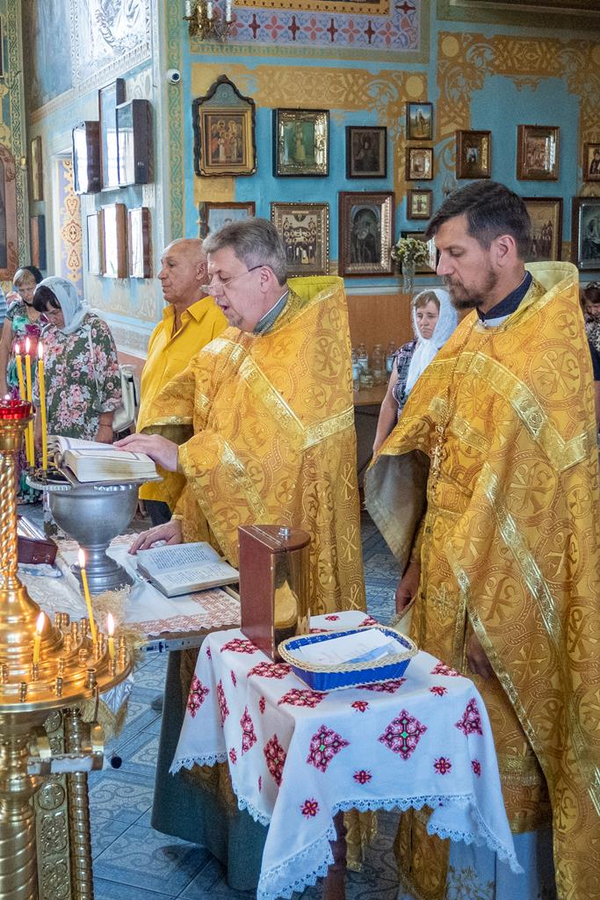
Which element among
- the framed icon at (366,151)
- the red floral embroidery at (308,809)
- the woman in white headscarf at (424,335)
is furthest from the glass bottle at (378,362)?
the red floral embroidery at (308,809)

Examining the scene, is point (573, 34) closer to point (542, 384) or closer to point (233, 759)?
point (542, 384)

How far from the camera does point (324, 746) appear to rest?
1.93 m

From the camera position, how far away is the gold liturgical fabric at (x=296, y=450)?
310 centimetres

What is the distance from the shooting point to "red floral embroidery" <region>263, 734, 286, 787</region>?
6.44 ft

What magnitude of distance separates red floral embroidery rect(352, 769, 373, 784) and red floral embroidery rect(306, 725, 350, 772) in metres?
0.07

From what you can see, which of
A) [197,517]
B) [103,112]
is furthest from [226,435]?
[103,112]

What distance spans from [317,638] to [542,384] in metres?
0.91

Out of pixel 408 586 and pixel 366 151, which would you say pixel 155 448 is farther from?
pixel 366 151

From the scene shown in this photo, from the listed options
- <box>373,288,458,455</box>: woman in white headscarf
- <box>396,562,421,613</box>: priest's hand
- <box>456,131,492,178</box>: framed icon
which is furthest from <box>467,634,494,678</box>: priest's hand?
<box>456,131,492,178</box>: framed icon

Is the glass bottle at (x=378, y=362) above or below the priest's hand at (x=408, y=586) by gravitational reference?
above

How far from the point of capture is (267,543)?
2.18m

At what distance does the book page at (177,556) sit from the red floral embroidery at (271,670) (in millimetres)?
794

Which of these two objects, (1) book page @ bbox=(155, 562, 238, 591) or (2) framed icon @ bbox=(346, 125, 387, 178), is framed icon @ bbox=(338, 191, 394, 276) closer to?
(2) framed icon @ bbox=(346, 125, 387, 178)

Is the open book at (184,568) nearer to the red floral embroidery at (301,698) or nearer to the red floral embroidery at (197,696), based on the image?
the red floral embroidery at (197,696)
